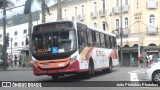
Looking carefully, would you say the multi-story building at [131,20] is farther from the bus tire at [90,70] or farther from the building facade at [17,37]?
the bus tire at [90,70]

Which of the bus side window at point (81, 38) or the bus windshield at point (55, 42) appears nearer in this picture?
the bus windshield at point (55, 42)

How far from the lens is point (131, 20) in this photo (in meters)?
59.5

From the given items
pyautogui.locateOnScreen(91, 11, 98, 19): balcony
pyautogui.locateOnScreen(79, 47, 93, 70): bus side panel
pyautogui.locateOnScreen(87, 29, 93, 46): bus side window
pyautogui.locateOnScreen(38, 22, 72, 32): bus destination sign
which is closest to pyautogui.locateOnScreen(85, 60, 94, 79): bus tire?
pyautogui.locateOnScreen(79, 47, 93, 70): bus side panel

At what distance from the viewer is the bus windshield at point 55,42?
63.3 feet

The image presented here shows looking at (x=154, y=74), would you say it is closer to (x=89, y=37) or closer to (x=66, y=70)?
(x=66, y=70)

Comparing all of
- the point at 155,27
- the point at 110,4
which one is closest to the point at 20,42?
the point at 110,4

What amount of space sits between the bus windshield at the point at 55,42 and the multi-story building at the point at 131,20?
3958cm

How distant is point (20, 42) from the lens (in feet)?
319

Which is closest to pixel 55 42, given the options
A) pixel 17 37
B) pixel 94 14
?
pixel 94 14

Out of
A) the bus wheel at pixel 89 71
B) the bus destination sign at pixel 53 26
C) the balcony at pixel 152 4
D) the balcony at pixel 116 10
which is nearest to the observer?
the bus destination sign at pixel 53 26

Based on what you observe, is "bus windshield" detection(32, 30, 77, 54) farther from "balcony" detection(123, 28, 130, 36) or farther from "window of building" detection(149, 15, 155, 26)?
"balcony" detection(123, 28, 130, 36)

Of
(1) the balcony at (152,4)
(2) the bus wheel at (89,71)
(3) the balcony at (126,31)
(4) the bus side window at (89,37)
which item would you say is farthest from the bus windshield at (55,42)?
(3) the balcony at (126,31)

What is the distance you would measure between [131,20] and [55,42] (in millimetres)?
41285

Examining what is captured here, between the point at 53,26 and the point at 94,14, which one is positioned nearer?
the point at 53,26
